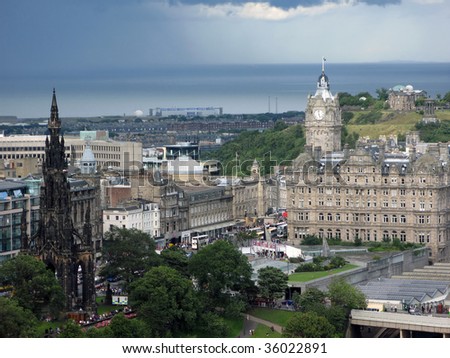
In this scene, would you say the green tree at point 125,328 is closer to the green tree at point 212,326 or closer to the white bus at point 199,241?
the green tree at point 212,326

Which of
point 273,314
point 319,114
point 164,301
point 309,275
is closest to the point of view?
point 164,301

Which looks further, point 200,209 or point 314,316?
point 200,209

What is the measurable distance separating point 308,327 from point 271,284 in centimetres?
758

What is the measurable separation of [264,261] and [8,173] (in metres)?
21.7

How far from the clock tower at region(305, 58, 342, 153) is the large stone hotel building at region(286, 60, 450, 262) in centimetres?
960

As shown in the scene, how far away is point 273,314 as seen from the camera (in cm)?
5712

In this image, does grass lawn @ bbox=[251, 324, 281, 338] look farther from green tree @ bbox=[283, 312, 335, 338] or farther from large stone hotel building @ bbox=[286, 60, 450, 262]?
large stone hotel building @ bbox=[286, 60, 450, 262]

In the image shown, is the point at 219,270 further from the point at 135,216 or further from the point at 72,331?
the point at 135,216

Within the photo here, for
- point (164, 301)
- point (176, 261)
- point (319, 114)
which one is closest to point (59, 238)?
point (164, 301)

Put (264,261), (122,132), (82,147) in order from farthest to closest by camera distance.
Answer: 1. (122,132)
2. (82,147)
3. (264,261)

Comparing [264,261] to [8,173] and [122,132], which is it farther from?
[122,132]
